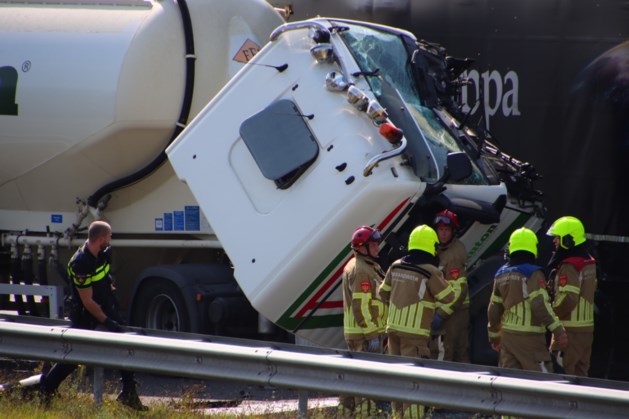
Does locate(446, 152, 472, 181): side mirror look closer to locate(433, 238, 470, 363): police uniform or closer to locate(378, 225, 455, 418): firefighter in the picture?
locate(433, 238, 470, 363): police uniform

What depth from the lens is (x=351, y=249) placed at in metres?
8.99

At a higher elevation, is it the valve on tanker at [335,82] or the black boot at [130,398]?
the valve on tanker at [335,82]

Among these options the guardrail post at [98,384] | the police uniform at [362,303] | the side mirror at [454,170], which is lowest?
the guardrail post at [98,384]

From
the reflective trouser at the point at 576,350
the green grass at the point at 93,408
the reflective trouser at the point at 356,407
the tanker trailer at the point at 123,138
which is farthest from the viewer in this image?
the tanker trailer at the point at 123,138

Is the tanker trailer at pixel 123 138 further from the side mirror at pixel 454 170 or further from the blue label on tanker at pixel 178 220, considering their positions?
the side mirror at pixel 454 170

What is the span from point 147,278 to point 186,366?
10.8ft

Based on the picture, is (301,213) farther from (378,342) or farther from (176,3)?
(176,3)

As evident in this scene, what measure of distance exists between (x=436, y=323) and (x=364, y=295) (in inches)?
26.8

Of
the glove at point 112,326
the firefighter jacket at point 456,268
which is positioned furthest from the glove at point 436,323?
the glove at point 112,326

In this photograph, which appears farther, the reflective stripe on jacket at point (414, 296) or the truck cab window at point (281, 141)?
the truck cab window at point (281, 141)

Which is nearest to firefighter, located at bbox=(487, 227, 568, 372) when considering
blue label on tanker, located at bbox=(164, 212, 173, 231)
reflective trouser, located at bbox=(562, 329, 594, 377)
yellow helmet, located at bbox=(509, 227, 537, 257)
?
yellow helmet, located at bbox=(509, 227, 537, 257)

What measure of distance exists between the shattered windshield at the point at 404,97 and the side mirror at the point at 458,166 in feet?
0.55

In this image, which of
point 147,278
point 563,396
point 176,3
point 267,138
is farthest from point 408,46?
point 563,396

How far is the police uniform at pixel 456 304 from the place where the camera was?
29.3 ft
